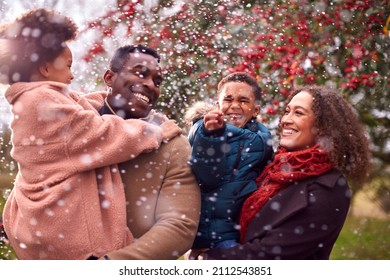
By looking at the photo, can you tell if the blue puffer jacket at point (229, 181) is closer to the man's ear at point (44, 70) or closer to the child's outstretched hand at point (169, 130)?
the child's outstretched hand at point (169, 130)

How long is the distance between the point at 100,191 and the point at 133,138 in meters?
0.22

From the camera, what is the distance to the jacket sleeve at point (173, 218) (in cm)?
222

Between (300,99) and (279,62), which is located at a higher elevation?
(300,99)

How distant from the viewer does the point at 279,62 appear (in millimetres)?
3748

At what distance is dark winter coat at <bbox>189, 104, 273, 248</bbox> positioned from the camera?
234 cm

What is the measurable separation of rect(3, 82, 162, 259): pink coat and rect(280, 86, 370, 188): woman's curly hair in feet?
2.17

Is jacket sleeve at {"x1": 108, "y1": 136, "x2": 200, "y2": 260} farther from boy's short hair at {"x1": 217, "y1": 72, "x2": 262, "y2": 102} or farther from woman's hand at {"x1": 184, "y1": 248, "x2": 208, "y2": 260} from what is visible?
boy's short hair at {"x1": 217, "y1": 72, "x2": 262, "y2": 102}

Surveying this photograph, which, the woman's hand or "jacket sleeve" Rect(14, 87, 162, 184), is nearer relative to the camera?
"jacket sleeve" Rect(14, 87, 162, 184)

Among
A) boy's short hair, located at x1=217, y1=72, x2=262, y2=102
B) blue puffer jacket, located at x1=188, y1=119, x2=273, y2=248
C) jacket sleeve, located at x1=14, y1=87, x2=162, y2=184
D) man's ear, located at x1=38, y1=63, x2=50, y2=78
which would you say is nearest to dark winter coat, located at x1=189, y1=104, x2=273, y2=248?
blue puffer jacket, located at x1=188, y1=119, x2=273, y2=248

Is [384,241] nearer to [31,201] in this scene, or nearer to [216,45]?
[216,45]

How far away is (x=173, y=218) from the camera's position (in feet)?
7.38

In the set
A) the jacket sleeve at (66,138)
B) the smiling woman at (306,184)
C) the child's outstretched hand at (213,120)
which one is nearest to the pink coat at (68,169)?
the jacket sleeve at (66,138)

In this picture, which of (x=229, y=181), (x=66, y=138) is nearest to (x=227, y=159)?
(x=229, y=181)
